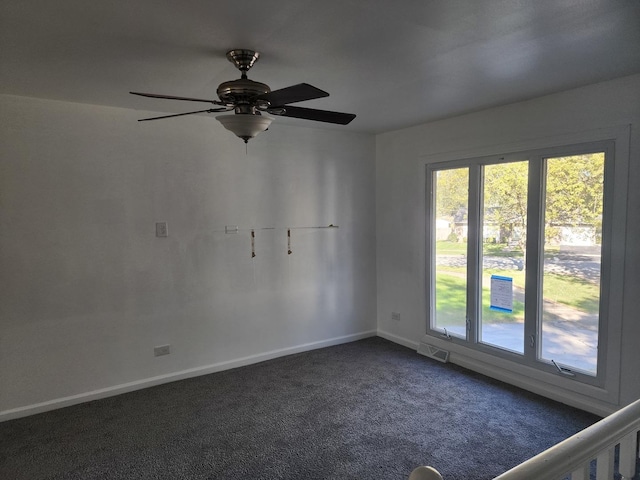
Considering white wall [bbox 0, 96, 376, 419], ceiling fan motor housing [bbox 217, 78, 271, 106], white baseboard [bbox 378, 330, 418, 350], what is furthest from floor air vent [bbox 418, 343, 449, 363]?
ceiling fan motor housing [bbox 217, 78, 271, 106]

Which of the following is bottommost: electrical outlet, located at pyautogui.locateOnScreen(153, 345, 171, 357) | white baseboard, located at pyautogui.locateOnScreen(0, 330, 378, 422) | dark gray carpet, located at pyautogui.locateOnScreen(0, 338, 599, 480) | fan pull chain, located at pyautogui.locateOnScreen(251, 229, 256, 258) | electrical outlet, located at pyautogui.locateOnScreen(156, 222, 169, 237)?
dark gray carpet, located at pyautogui.locateOnScreen(0, 338, 599, 480)

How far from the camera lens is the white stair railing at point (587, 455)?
0.90 m

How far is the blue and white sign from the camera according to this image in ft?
11.4

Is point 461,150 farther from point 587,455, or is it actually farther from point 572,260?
point 587,455

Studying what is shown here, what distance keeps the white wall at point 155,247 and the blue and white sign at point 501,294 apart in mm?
1583

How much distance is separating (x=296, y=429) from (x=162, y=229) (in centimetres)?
200

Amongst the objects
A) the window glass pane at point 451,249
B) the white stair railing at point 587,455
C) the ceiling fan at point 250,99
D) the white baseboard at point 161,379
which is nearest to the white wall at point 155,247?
the white baseboard at point 161,379

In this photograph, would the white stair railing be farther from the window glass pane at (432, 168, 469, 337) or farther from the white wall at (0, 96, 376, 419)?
the white wall at (0, 96, 376, 419)

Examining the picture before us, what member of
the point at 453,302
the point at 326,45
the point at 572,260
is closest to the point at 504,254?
the point at 572,260

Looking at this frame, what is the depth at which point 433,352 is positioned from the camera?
13.4ft

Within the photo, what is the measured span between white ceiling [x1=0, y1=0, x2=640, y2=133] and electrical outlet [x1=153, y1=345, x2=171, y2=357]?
2080mm

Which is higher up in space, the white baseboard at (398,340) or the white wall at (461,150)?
the white wall at (461,150)

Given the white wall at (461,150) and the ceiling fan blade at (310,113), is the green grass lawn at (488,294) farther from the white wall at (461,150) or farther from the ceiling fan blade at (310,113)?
the ceiling fan blade at (310,113)

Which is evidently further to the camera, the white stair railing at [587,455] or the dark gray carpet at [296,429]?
the dark gray carpet at [296,429]
